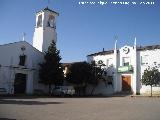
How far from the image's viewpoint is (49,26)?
1889 inches

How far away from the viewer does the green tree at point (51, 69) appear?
42.0 metres

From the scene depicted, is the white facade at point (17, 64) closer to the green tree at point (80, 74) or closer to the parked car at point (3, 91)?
the parked car at point (3, 91)

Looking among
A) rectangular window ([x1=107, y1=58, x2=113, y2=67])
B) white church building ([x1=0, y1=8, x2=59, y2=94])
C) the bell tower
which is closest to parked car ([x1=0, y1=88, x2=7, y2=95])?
white church building ([x1=0, y1=8, x2=59, y2=94])

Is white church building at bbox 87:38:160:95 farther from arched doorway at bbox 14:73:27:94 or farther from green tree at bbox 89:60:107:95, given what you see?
arched doorway at bbox 14:73:27:94

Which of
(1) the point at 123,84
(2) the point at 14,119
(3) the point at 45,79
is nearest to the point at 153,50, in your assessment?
(1) the point at 123,84

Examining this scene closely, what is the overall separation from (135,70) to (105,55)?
6.68 metres

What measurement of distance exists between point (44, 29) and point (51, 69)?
818 cm

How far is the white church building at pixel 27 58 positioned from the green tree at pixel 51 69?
1667 mm

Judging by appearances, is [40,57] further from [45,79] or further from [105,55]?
[105,55]

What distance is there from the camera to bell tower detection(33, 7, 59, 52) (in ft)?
155

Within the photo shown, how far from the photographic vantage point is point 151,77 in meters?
38.3

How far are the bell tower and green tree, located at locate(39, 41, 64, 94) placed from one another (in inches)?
145

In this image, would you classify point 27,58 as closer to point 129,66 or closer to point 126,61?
point 126,61

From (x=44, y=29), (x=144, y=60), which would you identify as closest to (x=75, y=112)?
(x=144, y=60)
